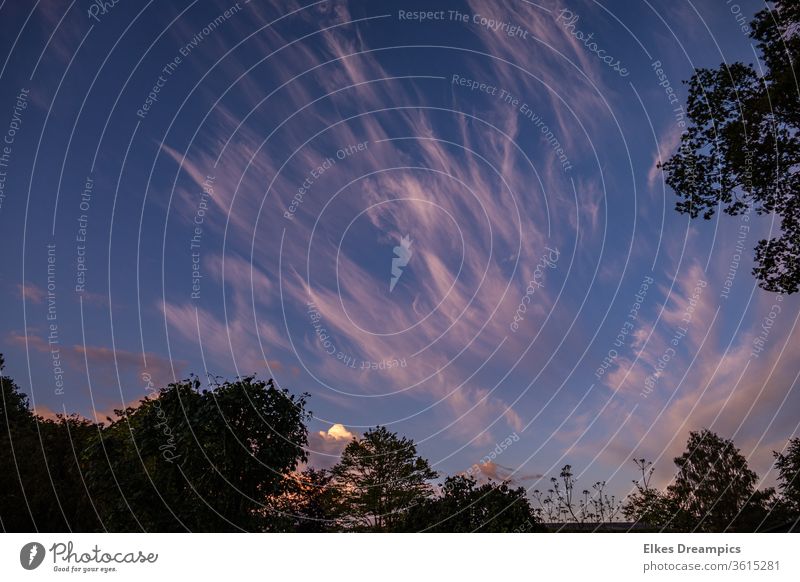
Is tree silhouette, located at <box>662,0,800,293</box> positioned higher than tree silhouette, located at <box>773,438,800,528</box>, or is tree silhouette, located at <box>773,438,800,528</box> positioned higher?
tree silhouette, located at <box>662,0,800,293</box>

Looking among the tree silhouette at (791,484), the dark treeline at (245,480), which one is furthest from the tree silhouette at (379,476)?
the tree silhouette at (791,484)

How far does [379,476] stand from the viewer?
137 ft

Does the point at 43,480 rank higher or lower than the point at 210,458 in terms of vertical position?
higher

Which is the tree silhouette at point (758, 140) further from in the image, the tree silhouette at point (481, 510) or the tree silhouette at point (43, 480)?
the tree silhouette at point (43, 480)

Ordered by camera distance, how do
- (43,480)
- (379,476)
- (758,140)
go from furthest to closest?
1. (379,476)
2. (43,480)
3. (758,140)

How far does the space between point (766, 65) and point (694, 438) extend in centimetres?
1492

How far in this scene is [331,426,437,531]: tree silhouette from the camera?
37.3m

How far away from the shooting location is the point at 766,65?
16.9m

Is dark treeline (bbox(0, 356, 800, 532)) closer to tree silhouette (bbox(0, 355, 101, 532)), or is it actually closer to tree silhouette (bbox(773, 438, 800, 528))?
tree silhouette (bbox(773, 438, 800, 528))

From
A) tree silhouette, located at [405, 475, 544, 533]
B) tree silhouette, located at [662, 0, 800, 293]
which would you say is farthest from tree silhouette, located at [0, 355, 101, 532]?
tree silhouette, located at [662, 0, 800, 293]

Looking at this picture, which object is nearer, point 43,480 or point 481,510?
point 481,510

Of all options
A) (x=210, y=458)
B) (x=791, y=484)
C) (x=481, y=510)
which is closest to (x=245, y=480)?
(x=210, y=458)

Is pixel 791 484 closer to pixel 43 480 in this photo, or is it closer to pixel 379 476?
pixel 379 476
